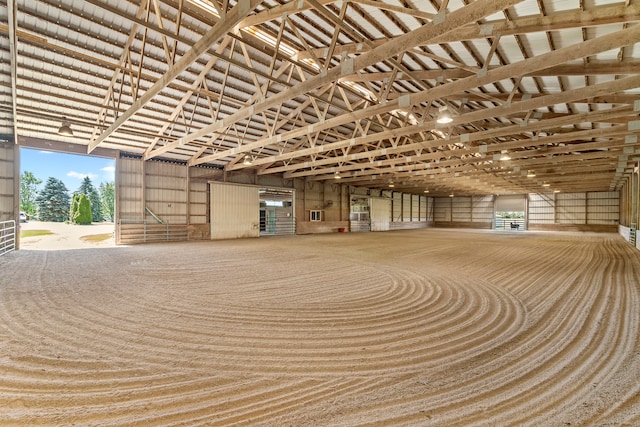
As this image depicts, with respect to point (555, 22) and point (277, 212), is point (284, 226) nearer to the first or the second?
point (277, 212)

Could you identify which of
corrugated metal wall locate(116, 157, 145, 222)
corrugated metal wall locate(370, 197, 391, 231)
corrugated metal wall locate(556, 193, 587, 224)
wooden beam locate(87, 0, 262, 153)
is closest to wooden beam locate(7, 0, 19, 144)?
wooden beam locate(87, 0, 262, 153)

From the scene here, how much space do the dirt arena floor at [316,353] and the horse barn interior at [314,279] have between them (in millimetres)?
23

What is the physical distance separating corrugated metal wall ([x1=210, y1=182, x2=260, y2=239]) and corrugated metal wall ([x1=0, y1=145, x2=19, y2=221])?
25.9 feet

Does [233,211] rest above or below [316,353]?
above

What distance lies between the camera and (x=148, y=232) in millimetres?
14219

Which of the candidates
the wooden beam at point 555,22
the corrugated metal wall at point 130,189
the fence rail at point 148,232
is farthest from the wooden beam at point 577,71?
the fence rail at point 148,232

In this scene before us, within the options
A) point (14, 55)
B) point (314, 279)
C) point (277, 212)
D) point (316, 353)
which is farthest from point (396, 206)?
point (316, 353)

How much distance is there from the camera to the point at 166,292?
4906 millimetres

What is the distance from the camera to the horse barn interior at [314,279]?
214 cm

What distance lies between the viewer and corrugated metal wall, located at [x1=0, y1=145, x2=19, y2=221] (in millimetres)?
10998

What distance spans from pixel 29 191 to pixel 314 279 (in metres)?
61.9

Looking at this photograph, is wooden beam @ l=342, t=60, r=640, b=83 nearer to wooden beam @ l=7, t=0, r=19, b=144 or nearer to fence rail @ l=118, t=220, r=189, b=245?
wooden beam @ l=7, t=0, r=19, b=144

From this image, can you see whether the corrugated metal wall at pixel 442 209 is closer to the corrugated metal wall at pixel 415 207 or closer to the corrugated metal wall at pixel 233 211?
the corrugated metal wall at pixel 415 207

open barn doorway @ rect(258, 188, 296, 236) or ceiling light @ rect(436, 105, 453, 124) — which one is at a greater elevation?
ceiling light @ rect(436, 105, 453, 124)
